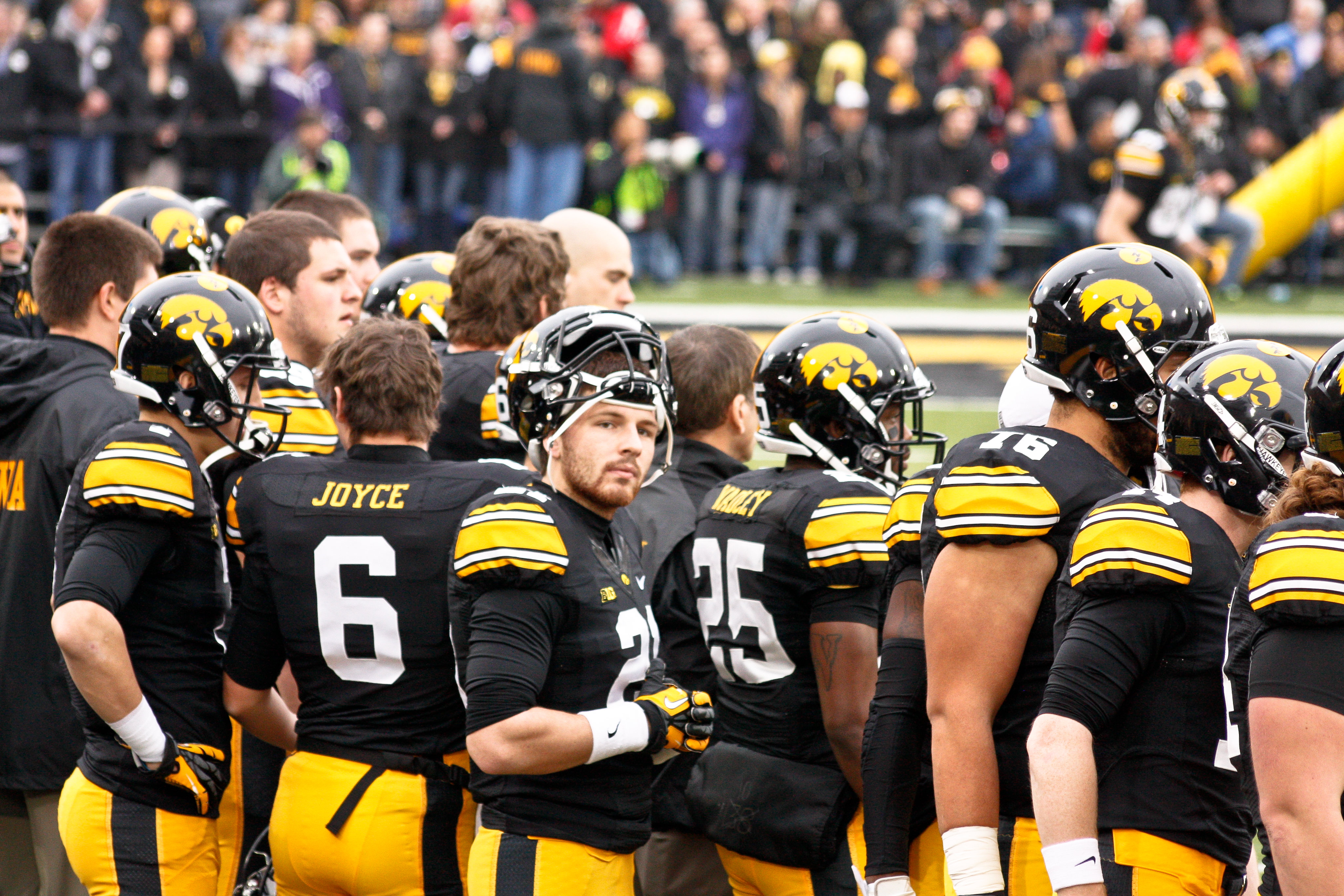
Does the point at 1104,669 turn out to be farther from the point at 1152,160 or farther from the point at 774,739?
the point at 1152,160

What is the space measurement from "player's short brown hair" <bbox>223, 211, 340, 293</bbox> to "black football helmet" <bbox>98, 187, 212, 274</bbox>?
70 cm

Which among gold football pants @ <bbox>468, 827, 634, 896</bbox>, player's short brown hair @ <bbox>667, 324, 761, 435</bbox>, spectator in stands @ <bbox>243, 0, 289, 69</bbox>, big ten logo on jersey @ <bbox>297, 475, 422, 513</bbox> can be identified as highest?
spectator in stands @ <bbox>243, 0, 289, 69</bbox>

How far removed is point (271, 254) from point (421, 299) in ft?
2.17

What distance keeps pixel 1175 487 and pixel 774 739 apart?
48.8 inches

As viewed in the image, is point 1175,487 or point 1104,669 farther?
point 1175,487

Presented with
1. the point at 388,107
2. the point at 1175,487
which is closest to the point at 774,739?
the point at 1175,487

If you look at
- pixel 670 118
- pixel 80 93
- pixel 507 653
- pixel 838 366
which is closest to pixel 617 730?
pixel 507 653

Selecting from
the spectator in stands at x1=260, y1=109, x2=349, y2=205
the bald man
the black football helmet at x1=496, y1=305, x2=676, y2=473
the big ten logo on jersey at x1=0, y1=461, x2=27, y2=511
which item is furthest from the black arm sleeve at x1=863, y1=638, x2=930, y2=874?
the spectator in stands at x1=260, y1=109, x2=349, y2=205

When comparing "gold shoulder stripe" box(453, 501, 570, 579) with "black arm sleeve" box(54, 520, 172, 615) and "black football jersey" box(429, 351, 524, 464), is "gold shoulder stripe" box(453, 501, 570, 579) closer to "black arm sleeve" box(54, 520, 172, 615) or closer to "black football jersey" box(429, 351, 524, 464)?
"black arm sleeve" box(54, 520, 172, 615)

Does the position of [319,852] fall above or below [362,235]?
below

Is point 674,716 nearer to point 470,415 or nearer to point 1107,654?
point 1107,654

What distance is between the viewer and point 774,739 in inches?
141

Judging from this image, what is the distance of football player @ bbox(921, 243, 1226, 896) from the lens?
2799 millimetres

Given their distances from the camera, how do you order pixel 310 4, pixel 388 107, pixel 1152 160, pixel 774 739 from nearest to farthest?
1. pixel 774 739
2. pixel 1152 160
3. pixel 388 107
4. pixel 310 4
